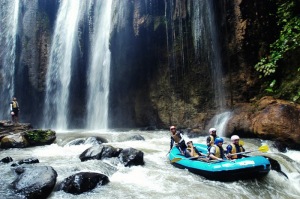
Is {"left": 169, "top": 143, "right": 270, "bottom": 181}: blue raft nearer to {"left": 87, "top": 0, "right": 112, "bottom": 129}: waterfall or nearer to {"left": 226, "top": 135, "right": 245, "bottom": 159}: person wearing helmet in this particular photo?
{"left": 226, "top": 135, "right": 245, "bottom": 159}: person wearing helmet

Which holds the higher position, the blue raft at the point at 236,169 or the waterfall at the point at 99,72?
the waterfall at the point at 99,72

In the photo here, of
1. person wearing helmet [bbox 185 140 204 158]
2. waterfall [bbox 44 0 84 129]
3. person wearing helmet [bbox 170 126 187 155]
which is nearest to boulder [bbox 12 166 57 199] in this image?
person wearing helmet [bbox 185 140 204 158]

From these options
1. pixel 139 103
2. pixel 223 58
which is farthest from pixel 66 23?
pixel 223 58

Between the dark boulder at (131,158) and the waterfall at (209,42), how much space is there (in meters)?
8.15

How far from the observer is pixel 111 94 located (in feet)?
69.5

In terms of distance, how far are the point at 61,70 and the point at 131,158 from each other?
16.7 m

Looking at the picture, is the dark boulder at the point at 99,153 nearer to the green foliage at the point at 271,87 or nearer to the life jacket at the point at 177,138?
the life jacket at the point at 177,138

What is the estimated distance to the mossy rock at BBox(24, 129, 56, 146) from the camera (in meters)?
12.5

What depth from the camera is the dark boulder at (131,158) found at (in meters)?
8.36

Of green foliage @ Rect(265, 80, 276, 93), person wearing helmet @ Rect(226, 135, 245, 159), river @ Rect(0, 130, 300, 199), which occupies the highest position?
green foliage @ Rect(265, 80, 276, 93)

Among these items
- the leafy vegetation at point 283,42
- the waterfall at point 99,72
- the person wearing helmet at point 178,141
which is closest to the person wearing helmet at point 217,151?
the person wearing helmet at point 178,141

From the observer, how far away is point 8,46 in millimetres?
25344

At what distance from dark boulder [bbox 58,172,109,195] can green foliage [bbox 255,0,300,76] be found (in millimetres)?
9435

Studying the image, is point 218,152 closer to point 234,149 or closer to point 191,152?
point 234,149
